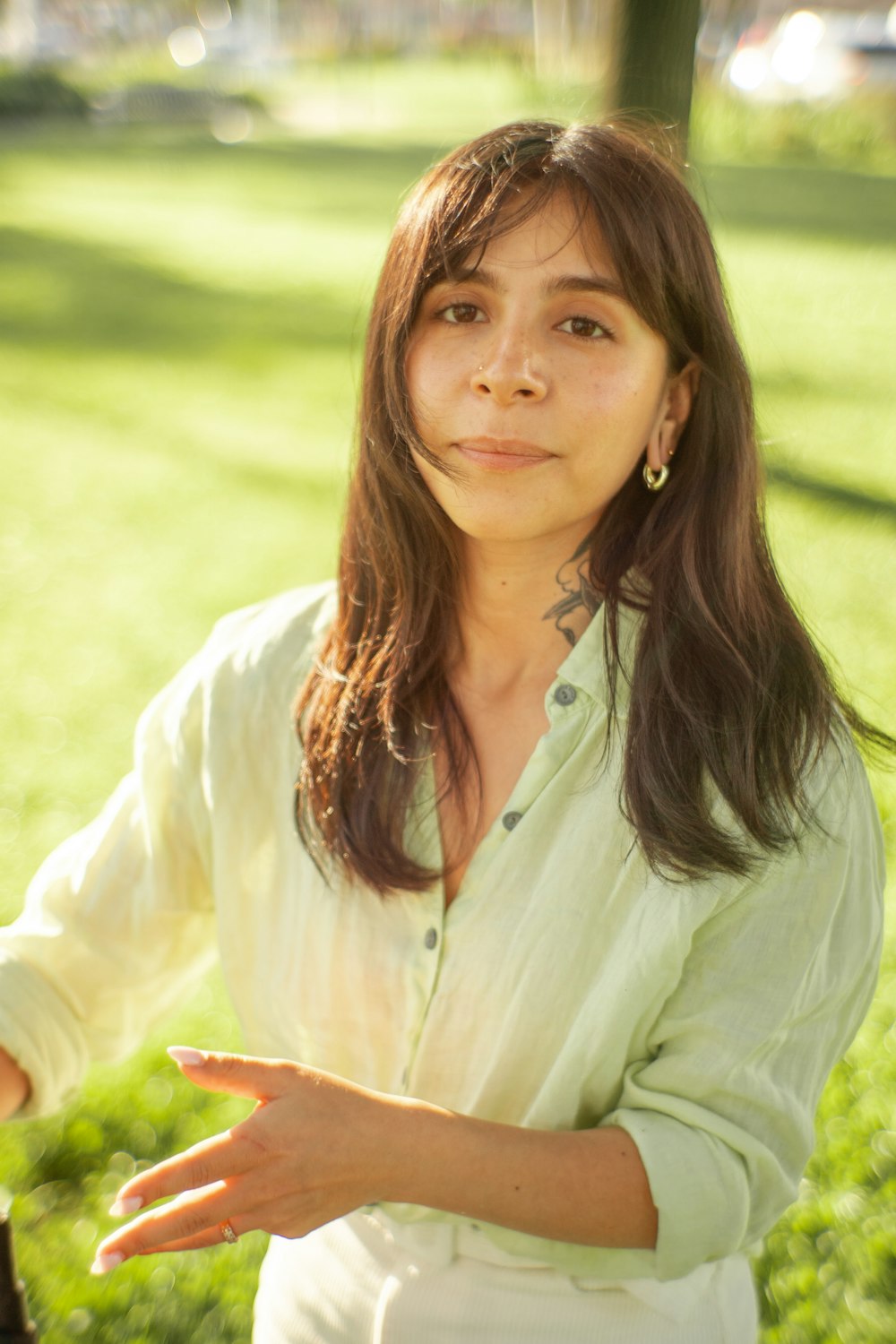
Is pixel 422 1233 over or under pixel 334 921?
under

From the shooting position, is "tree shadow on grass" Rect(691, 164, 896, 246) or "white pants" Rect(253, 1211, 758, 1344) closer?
"white pants" Rect(253, 1211, 758, 1344)

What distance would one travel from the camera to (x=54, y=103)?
24875mm

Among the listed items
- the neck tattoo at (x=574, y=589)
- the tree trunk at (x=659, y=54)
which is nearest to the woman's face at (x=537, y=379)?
the neck tattoo at (x=574, y=589)

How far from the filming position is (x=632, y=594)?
69.4 inches

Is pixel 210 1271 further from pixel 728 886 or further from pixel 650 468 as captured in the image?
pixel 650 468

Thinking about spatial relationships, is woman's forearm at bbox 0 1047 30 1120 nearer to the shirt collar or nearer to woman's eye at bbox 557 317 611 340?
the shirt collar

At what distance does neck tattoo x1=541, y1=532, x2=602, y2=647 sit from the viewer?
1807 mm

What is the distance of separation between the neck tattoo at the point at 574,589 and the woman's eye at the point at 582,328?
29cm

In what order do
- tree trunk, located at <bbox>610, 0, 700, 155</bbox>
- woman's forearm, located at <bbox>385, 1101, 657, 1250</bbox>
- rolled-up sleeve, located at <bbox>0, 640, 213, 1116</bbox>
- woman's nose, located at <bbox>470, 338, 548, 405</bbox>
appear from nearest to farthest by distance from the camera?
1. woman's forearm, located at <bbox>385, 1101, 657, 1250</bbox>
2. woman's nose, located at <bbox>470, 338, 548, 405</bbox>
3. rolled-up sleeve, located at <bbox>0, 640, 213, 1116</bbox>
4. tree trunk, located at <bbox>610, 0, 700, 155</bbox>

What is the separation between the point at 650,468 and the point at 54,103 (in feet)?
86.7

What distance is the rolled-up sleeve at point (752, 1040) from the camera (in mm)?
1576

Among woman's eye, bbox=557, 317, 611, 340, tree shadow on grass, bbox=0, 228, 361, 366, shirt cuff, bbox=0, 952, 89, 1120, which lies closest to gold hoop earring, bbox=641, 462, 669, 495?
woman's eye, bbox=557, 317, 611, 340

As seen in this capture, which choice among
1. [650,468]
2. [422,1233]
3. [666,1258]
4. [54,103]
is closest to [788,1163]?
[666,1258]

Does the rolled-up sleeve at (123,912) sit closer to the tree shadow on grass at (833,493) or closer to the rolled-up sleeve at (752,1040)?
the rolled-up sleeve at (752,1040)
